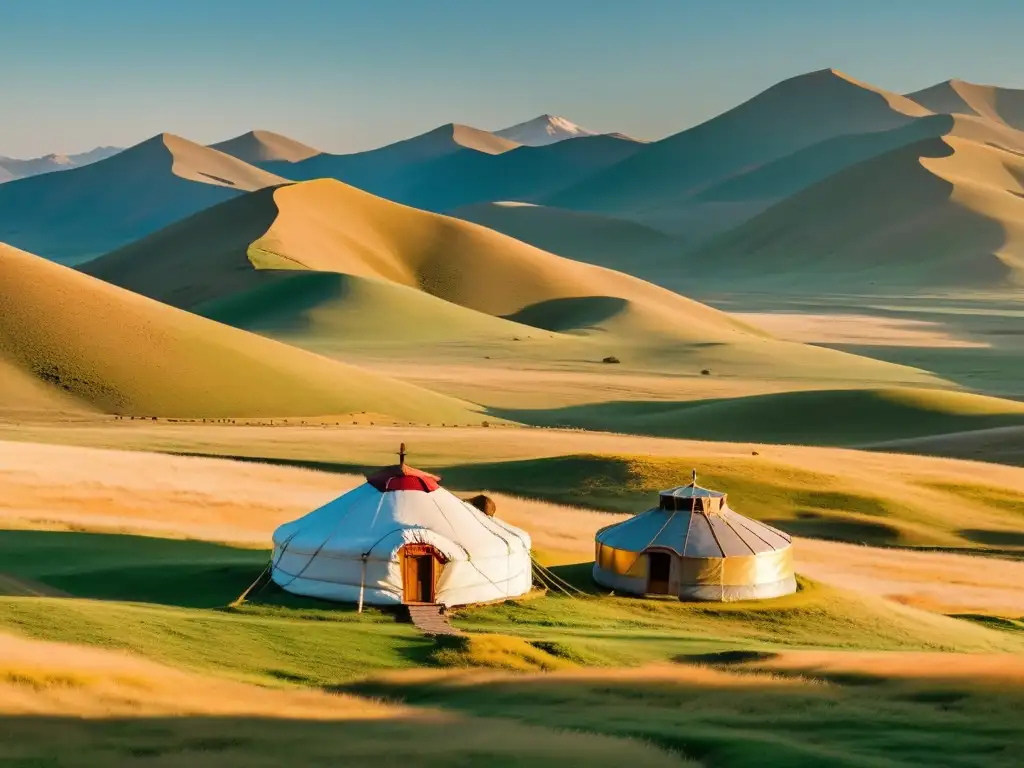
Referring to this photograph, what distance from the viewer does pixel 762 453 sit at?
195 ft

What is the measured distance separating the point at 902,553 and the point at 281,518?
1795 cm

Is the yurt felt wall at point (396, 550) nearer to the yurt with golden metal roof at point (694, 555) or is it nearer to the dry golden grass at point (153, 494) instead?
the yurt with golden metal roof at point (694, 555)

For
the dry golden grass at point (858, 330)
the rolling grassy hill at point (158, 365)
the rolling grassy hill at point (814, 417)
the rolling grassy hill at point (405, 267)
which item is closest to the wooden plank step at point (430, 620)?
the rolling grassy hill at point (814, 417)

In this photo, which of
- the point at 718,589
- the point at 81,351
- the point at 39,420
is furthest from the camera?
the point at 81,351

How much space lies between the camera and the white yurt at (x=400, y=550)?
30297 mm

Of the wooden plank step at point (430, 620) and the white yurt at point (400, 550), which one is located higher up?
the white yurt at point (400, 550)

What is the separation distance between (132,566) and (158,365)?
2120 inches

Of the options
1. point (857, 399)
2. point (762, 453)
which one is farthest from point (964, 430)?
point (762, 453)

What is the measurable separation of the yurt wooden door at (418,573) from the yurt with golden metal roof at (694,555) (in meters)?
5.07

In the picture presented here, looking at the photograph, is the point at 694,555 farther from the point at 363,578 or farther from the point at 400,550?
the point at 363,578

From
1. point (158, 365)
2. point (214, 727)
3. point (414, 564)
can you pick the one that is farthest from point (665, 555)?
point (158, 365)

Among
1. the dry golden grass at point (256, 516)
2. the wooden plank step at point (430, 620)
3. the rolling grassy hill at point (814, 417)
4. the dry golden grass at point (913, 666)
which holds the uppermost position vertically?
the rolling grassy hill at point (814, 417)

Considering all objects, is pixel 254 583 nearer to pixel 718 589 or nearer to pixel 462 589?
pixel 462 589

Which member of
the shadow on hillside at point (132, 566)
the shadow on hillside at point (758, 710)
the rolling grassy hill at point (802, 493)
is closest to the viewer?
the shadow on hillside at point (758, 710)
